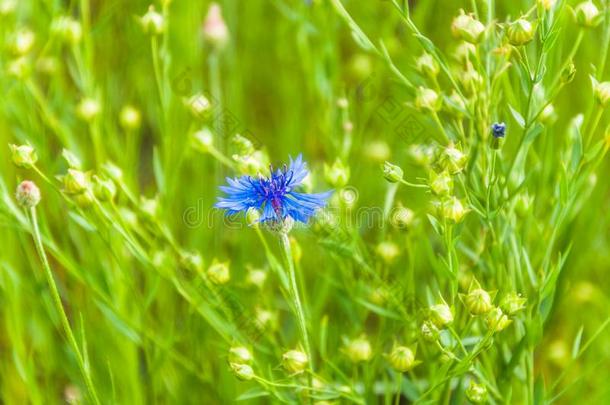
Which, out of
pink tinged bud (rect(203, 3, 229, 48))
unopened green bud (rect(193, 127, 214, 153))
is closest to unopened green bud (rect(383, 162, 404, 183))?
unopened green bud (rect(193, 127, 214, 153))

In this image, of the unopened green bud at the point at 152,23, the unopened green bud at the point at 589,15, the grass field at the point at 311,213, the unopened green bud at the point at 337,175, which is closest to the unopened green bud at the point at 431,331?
the grass field at the point at 311,213

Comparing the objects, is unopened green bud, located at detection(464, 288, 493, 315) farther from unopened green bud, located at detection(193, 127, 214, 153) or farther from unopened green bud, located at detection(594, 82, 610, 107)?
unopened green bud, located at detection(193, 127, 214, 153)

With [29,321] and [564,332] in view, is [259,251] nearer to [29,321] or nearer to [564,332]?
[29,321]

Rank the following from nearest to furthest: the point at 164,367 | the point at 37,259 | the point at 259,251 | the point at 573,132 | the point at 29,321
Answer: the point at 573,132
the point at 164,367
the point at 29,321
the point at 259,251
the point at 37,259

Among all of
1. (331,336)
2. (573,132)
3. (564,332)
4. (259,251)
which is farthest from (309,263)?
(573,132)

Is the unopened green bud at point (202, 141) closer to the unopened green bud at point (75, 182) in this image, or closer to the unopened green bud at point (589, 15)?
the unopened green bud at point (75, 182)

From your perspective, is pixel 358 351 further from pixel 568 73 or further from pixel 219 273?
pixel 568 73
